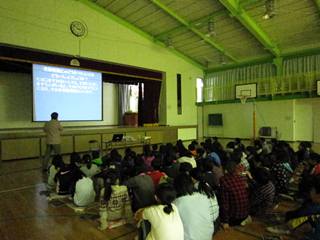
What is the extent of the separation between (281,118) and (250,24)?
13.1 feet

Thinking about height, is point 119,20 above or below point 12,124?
above

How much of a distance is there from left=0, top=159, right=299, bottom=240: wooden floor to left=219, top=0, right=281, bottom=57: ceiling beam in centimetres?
Result: 632

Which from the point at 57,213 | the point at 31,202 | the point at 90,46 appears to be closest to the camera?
the point at 57,213

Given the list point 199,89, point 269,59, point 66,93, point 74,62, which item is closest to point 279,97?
point 269,59

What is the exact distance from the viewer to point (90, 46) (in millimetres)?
7934

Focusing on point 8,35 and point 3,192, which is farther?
point 8,35

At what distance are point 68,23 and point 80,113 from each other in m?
2.70

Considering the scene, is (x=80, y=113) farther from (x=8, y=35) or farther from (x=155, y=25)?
(x=155, y=25)

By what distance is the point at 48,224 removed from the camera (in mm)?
2760

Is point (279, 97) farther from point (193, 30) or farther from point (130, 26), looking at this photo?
point (130, 26)

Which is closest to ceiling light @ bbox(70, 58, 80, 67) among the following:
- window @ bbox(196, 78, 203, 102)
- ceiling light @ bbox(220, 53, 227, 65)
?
ceiling light @ bbox(220, 53, 227, 65)

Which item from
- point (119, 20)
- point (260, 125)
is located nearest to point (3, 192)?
point (119, 20)

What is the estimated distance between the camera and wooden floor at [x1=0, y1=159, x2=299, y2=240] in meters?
2.48

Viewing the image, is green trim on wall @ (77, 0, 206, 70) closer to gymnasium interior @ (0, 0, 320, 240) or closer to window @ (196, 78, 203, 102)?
gymnasium interior @ (0, 0, 320, 240)
